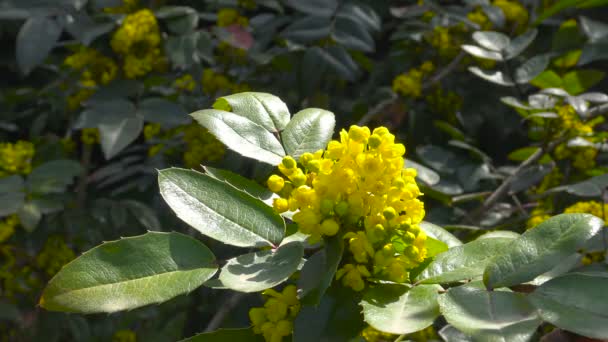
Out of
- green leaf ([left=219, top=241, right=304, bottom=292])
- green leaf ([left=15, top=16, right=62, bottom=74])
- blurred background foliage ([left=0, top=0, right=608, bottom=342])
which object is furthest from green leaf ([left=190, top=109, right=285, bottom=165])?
green leaf ([left=15, top=16, right=62, bottom=74])

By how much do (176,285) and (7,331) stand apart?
1861mm

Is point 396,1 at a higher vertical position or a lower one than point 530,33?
lower

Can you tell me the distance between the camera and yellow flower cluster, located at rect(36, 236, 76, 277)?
2.09 meters

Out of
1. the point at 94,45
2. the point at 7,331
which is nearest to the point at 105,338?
the point at 7,331

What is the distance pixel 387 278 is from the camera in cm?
80

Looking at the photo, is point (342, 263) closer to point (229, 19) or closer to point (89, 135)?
point (229, 19)

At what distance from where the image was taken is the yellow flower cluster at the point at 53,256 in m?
2.09

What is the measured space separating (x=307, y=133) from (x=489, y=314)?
36 cm

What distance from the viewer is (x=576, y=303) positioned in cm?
72

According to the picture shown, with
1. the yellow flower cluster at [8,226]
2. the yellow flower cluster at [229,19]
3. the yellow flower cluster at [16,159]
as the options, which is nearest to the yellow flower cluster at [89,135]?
the yellow flower cluster at [16,159]

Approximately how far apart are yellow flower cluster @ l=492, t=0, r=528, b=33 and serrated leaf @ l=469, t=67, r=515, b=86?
310 mm

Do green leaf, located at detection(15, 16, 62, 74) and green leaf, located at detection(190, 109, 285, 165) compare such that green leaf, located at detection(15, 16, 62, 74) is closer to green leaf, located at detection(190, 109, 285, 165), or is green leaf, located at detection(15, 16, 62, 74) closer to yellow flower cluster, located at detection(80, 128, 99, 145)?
yellow flower cluster, located at detection(80, 128, 99, 145)

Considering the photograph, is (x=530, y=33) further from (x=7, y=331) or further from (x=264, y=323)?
(x=7, y=331)

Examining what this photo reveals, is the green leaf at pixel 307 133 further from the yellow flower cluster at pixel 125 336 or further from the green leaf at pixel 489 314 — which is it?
the yellow flower cluster at pixel 125 336
